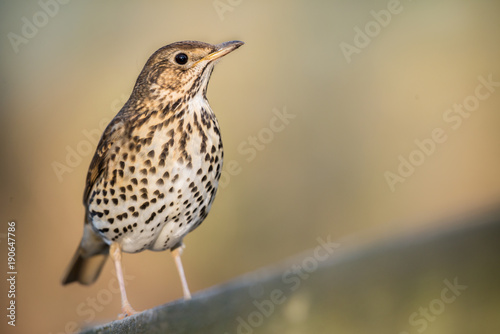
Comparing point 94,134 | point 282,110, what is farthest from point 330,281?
point 282,110

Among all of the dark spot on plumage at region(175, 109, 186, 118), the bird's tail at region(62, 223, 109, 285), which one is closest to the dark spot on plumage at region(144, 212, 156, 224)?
the dark spot on plumage at region(175, 109, 186, 118)

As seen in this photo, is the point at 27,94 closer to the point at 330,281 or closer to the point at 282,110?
the point at 282,110

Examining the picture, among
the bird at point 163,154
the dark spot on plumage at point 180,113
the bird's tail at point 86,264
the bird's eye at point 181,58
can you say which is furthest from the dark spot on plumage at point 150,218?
the bird's tail at point 86,264

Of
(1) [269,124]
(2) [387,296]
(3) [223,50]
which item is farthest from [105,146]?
(1) [269,124]

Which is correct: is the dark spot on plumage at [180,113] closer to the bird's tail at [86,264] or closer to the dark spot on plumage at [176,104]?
the dark spot on plumage at [176,104]

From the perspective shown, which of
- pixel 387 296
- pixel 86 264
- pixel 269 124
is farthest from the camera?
pixel 269 124

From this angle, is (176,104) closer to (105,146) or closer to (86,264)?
(105,146)
